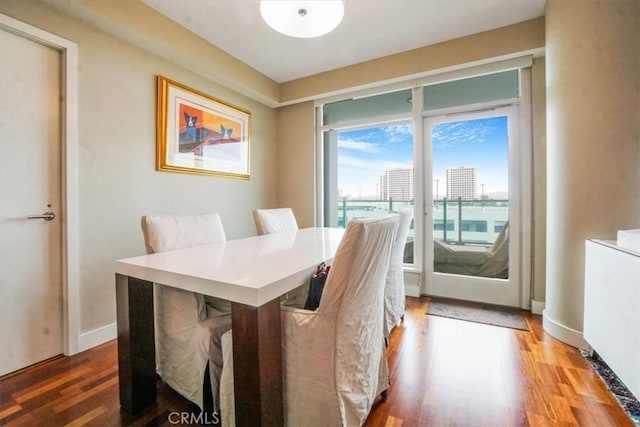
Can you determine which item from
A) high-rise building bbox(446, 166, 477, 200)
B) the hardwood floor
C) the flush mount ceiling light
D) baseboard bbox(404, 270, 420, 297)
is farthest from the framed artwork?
high-rise building bbox(446, 166, 477, 200)

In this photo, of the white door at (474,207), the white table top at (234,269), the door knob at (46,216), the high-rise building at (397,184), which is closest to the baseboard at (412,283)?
the white door at (474,207)

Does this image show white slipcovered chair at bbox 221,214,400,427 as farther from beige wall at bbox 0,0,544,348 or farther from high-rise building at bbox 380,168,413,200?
high-rise building at bbox 380,168,413,200

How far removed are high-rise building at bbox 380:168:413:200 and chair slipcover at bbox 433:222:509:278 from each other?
618mm

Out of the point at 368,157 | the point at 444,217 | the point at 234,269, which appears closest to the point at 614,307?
the point at 444,217

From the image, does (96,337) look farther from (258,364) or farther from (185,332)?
(258,364)

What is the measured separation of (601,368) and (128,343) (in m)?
2.54

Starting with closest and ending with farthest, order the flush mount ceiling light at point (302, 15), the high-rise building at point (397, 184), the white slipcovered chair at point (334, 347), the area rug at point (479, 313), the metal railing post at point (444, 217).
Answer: the white slipcovered chair at point (334, 347)
the flush mount ceiling light at point (302, 15)
the area rug at point (479, 313)
the metal railing post at point (444, 217)
the high-rise building at point (397, 184)

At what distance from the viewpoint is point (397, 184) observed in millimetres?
3279

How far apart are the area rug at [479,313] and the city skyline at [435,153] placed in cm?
106

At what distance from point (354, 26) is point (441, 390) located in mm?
2703

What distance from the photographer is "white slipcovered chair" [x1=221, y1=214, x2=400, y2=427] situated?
1.06 metres

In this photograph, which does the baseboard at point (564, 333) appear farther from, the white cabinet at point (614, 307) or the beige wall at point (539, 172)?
the beige wall at point (539, 172)

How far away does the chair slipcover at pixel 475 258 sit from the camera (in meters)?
2.76

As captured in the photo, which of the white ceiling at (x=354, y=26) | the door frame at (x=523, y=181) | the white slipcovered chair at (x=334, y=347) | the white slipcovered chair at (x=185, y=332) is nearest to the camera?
the white slipcovered chair at (x=334, y=347)
